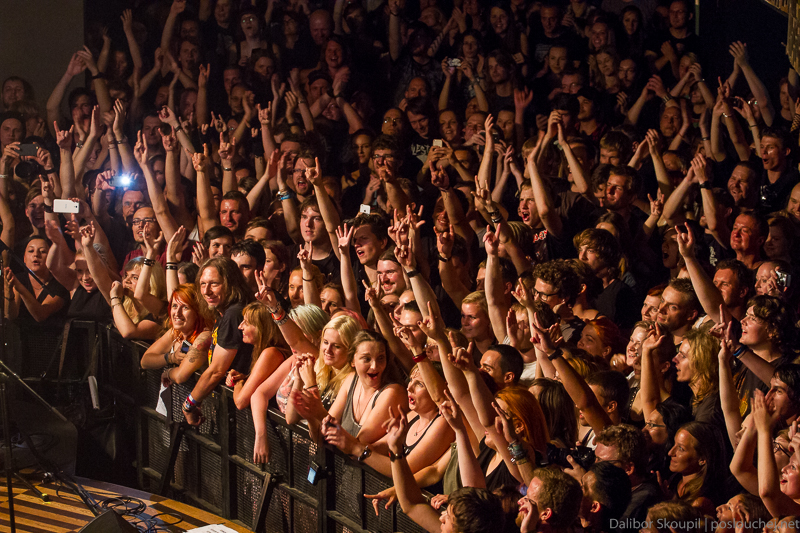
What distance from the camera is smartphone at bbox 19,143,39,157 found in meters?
7.51

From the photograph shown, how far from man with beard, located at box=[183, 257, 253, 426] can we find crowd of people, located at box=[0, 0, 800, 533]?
18 millimetres

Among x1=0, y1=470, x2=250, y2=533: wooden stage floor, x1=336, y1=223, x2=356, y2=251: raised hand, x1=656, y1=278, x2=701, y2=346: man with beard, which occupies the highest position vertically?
x1=336, y1=223, x2=356, y2=251: raised hand

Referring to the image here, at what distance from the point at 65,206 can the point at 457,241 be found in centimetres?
318

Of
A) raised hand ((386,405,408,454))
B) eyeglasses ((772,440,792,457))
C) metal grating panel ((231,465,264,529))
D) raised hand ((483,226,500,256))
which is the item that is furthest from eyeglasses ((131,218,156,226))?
eyeglasses ((772,440,792,457))

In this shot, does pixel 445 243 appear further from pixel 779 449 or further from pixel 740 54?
pixel 740 54

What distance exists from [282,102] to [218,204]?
148 cm

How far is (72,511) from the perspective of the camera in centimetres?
486

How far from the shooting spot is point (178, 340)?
5.46 metres

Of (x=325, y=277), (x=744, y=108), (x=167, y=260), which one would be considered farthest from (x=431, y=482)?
(x=744, y=108)

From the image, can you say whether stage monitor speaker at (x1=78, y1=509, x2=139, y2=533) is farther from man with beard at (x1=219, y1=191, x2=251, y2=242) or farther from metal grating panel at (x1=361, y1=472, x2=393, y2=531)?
man with beard at (x1=219, y1=191, x2=251, y2=242)

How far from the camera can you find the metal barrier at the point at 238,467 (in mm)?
3967

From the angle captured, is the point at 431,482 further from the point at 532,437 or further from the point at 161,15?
the point at 161,15

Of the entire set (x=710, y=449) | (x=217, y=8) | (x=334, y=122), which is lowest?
(x=710, y=449)

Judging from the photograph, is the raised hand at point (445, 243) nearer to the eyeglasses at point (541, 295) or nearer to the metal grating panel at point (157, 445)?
the eyeglasses at point (541, 295)
